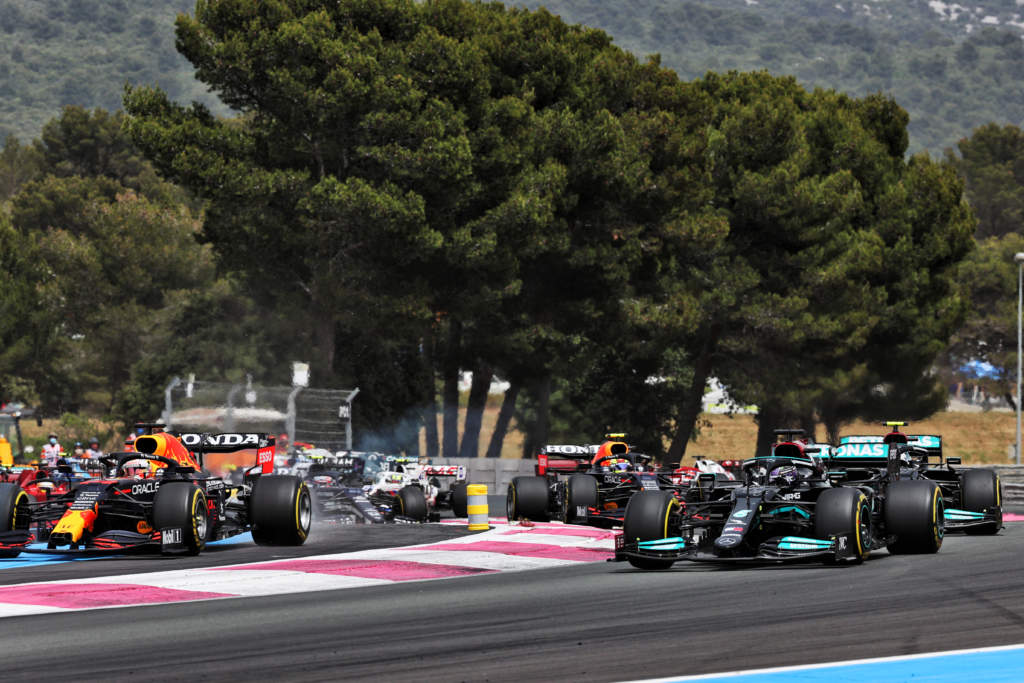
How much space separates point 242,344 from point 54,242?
16581 mm

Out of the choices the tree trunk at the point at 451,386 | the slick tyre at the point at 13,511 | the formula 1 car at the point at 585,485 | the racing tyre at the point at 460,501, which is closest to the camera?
the slick tyre at the point at 13,511

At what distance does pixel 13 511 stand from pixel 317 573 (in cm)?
477

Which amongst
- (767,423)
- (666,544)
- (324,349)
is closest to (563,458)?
(666,544)

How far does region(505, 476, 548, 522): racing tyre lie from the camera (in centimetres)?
2452

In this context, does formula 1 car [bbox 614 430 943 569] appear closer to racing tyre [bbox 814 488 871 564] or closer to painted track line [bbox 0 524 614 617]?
racing tyre [bbox 814 488 871 564]

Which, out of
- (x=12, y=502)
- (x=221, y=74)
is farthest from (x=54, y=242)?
(x=12, y=502)

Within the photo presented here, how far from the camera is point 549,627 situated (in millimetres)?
10758

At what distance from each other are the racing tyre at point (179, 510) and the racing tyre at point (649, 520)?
18.1 feet

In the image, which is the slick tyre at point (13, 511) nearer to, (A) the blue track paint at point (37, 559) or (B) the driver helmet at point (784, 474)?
(A) the blue track paint at point (37, 559)

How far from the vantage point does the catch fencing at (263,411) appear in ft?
108

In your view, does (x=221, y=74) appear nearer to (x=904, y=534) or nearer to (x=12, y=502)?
(x=12, y=502)

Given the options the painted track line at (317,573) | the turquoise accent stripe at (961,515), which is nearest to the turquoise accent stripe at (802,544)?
the painted track line at (317,573)

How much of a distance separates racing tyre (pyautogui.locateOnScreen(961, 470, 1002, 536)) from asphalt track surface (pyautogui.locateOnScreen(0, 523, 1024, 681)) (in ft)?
18.3

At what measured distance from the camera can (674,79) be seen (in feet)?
162
